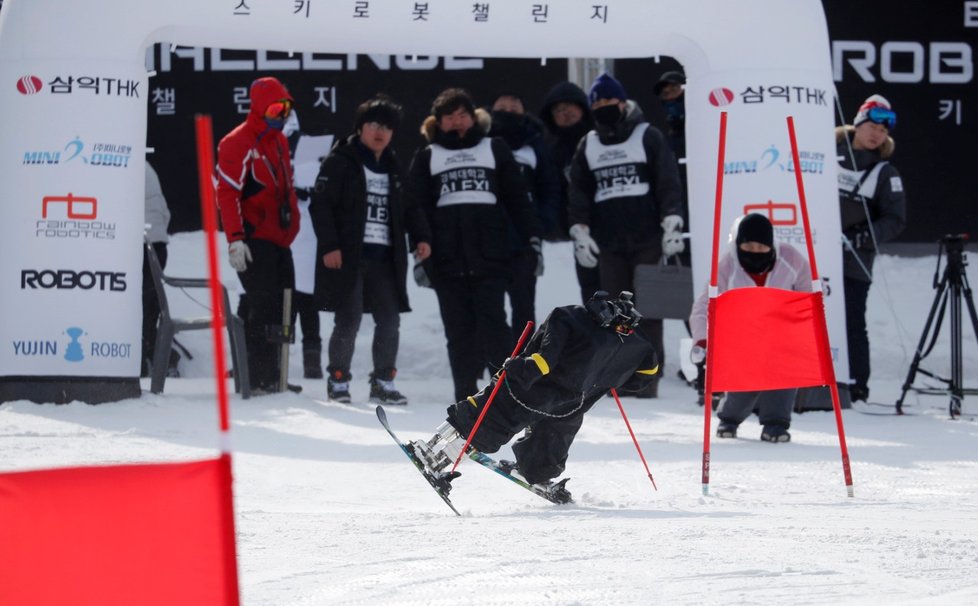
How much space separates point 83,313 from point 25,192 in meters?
0.74

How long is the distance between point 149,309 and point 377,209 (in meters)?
2.11

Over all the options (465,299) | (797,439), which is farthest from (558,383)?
(465,299)

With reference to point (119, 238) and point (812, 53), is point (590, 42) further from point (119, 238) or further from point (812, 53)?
point (119, 238)

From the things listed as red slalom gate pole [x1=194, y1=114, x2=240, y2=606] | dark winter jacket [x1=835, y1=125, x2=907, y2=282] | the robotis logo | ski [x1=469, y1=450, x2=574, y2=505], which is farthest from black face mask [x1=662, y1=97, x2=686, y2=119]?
red slalom gate pole [x1=194, y1=114, x2=240, y2=606]

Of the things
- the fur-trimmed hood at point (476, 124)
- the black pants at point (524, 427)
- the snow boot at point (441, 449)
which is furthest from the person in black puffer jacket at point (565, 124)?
the snow boot at point (441, 449)

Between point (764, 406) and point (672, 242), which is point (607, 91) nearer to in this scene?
point (672, 242)

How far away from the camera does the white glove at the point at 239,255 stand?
8.56 meters

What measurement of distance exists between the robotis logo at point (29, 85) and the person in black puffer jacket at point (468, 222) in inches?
84.6

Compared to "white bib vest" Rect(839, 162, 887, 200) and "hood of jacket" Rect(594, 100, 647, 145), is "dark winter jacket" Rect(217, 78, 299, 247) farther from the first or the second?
"white bib vest" Rect(839, 162, 887, 200)

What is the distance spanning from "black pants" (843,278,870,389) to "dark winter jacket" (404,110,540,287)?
196 centimetres

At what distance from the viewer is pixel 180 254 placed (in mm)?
12672

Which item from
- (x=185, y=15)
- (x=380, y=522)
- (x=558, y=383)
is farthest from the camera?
(x=185, y=15)

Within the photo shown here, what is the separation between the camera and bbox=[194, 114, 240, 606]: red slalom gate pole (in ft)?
7.38

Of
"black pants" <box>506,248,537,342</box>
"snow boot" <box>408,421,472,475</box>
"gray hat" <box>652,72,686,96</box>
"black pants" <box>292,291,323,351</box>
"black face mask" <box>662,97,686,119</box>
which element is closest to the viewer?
"snow boot" <box>408,421,472,475</box>
